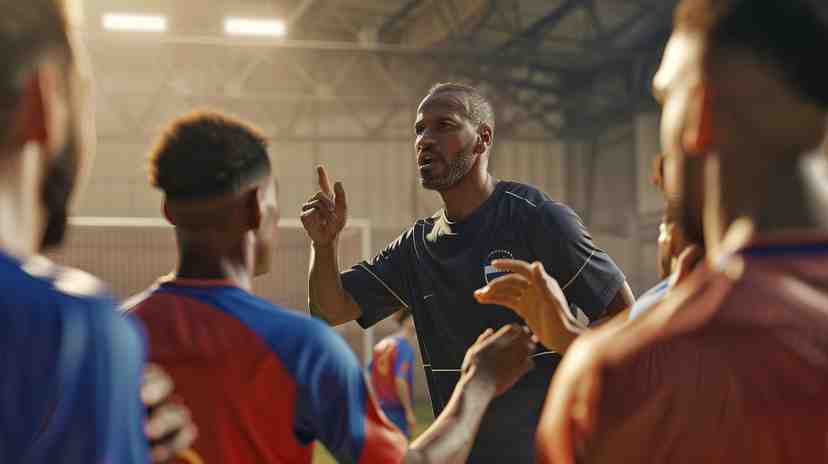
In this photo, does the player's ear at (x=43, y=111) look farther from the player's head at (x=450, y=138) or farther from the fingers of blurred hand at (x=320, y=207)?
the player's head at (x=450, y=138)

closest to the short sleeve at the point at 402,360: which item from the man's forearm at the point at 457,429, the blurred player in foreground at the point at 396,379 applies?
the blurred player in foreground at the point at 396,379

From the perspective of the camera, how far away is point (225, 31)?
19.8 meters

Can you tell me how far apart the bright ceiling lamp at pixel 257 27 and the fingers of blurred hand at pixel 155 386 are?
18308 millimetres

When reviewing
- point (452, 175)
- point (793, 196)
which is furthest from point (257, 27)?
point (793, 196)

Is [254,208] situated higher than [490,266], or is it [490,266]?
[254,208]

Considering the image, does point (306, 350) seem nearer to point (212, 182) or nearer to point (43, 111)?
point (212, 182)

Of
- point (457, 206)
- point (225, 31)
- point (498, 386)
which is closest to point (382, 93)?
point (225, 31)

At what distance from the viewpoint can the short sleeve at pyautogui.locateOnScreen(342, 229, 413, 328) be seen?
4234 millimetres

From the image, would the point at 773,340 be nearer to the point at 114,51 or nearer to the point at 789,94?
the point at 789,94

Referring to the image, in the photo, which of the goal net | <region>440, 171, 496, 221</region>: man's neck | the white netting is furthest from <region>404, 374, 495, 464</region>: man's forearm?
the white netting

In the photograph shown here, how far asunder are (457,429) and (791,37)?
3.90 ft

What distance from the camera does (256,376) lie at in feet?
5.94

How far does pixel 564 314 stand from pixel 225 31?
18.7 meters

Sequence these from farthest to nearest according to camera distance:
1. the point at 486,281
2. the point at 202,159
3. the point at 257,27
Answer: the point at 257,27, the point at 486,281, the point at 202,159
